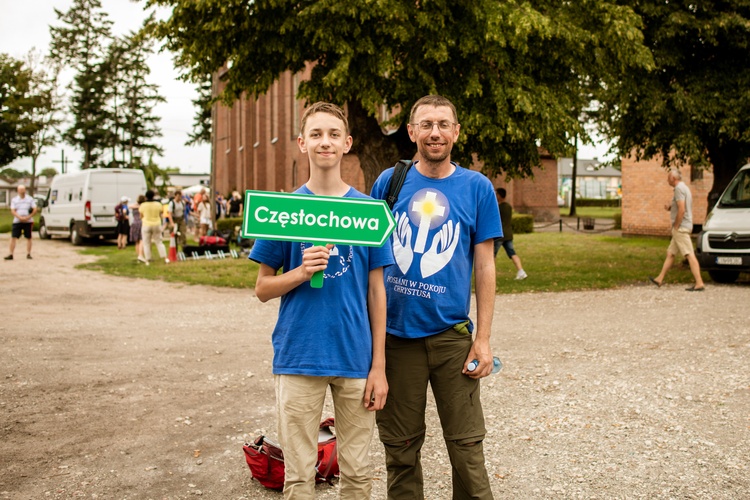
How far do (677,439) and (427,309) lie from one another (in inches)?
108

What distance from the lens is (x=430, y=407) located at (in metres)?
5.57

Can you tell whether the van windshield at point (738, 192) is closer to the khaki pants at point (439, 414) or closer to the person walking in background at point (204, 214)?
the khaki pants at point (439, 414)

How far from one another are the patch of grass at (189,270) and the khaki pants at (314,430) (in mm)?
11087

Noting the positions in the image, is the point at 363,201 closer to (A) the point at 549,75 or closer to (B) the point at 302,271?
(B) the point at 302,271

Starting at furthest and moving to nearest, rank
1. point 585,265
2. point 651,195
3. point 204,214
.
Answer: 1. point 651,195
2. point 204,214
3. point 585,265

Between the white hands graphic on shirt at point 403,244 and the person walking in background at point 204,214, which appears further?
the person walking in background at point 204,214

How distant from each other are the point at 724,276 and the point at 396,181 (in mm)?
12781

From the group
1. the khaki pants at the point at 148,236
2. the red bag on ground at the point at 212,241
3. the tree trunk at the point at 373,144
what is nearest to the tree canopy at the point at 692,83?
the tree trunk at the point at 373,144

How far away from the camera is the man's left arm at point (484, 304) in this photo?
308 cm

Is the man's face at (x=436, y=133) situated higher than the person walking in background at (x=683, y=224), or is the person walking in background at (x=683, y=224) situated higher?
the man's face at (x=436, y=133)

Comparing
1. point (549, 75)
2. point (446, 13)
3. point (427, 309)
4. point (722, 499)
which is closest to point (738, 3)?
point (549, 75)

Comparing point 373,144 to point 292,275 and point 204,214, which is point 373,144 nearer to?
point 204,214

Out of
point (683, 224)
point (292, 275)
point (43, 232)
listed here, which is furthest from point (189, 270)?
point (43, 232)

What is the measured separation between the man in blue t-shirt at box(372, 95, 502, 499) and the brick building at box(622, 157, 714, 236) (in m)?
26.6
